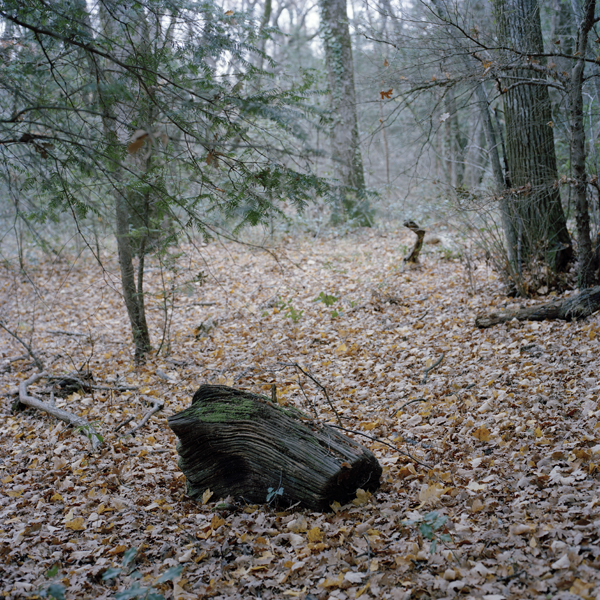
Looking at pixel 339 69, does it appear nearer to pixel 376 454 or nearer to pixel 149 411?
pixel 149 411

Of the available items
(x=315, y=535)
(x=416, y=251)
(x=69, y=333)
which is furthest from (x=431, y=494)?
(x=69, y=333)

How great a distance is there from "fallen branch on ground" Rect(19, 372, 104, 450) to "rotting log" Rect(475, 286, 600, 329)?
4640mm

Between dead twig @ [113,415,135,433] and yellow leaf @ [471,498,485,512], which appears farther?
dead twig @ [113,415,135,433]

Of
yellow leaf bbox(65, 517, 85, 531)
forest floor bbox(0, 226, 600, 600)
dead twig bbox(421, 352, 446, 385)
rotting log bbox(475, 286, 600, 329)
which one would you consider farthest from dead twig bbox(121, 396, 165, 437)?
rotting log bbox(475, 286, 600, 329)

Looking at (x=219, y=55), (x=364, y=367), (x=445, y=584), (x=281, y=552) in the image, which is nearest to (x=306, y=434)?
(x=281, y=552)

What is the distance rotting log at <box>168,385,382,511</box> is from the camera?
3.33 metres

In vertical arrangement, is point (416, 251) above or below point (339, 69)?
below

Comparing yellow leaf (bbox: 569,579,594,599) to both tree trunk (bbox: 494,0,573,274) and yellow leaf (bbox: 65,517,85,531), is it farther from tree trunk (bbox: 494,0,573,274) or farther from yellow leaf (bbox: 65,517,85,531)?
tree trunk (bbox: 494,0,573,274)

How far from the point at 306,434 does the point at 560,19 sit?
12509 mm

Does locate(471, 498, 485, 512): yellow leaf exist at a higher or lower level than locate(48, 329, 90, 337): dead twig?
lower

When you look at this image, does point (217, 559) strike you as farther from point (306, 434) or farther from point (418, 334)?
point (418, 334)

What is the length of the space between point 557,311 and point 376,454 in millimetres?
3060

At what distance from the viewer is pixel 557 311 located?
563cm

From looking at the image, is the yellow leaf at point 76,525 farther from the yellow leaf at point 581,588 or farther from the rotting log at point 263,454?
the yellow leaf at point 581,588
